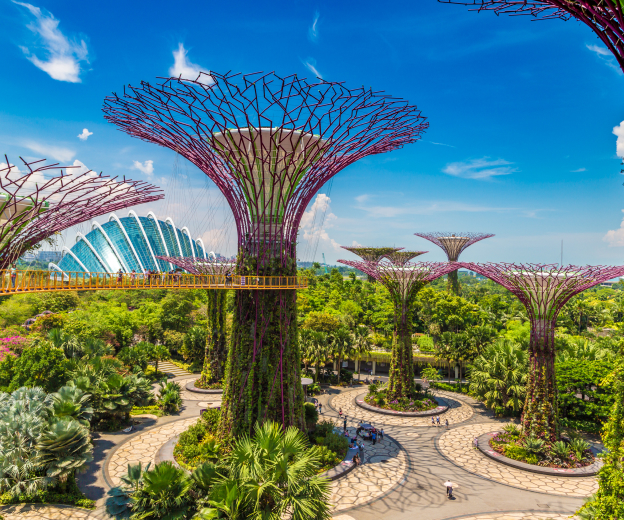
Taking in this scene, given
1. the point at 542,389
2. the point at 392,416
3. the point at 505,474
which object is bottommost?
the point at 392,416

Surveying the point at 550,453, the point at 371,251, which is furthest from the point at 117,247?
the point at 550,453

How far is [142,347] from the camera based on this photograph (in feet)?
95.1

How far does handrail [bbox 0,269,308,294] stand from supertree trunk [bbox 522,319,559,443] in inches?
448

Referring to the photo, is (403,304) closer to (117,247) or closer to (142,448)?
→ (142,448)

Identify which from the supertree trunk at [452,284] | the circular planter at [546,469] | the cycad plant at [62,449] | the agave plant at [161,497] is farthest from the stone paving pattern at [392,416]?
the supertree trunk at [452,284]

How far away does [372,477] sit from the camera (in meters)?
15.3

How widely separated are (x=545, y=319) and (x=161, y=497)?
1687 cm

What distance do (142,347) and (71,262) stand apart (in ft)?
114

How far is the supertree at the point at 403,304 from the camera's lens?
79.1 feet

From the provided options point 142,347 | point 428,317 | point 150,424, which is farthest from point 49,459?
point 428,317

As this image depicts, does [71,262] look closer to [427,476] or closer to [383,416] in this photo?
[383,416]

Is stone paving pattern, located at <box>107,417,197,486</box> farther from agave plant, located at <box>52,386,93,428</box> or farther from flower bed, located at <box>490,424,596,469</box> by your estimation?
flower bed, located at <box>490,424,596,469</box>

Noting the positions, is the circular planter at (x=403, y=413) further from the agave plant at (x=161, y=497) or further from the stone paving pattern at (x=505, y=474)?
the agave plant at (x=161, y=497)

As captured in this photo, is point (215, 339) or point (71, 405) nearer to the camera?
point (71, 405)
